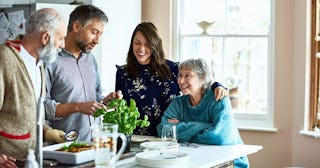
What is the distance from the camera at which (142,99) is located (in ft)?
13.3

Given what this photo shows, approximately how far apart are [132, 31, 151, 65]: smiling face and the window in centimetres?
194

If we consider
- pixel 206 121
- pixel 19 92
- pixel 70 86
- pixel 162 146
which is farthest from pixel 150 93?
pixel 19 92

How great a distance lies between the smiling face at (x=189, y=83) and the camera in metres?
3.84

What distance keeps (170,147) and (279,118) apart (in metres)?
2.44

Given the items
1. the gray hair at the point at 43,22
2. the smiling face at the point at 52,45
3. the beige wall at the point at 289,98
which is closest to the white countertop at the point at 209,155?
the smiling face at the point at 52,45

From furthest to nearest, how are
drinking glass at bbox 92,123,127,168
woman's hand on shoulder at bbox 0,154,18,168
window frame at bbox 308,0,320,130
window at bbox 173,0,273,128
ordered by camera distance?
1. window at bbox 173,0,273,128
2. window frame at bbox 308,0,320,130
3. woman's hand on shoulder at bbox 0,154,18,168
4. drinking glass at bbox 92,123,127,168

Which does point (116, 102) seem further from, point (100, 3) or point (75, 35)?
point (100, 3)

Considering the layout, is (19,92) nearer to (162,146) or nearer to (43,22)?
(43,22)

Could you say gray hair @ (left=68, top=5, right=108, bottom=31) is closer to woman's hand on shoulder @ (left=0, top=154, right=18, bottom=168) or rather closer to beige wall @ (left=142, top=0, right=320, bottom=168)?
woman's hand on shoulder @ (left=0, top=154, right=18, bottom=168)

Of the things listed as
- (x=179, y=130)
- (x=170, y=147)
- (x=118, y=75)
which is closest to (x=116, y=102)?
(x=170, y=147)

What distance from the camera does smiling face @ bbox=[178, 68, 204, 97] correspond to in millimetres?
3838

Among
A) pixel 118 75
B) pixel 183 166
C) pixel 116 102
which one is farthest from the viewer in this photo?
pixel 118 75

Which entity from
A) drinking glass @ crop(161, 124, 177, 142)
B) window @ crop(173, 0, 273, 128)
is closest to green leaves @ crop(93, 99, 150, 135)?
drinking glass @ crop(161, 124, 177, 142)

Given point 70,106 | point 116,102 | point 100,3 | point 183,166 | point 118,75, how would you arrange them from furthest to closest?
point 100,3 → point 118,75 → point 70,106 → point 116,102 → point 183,166
